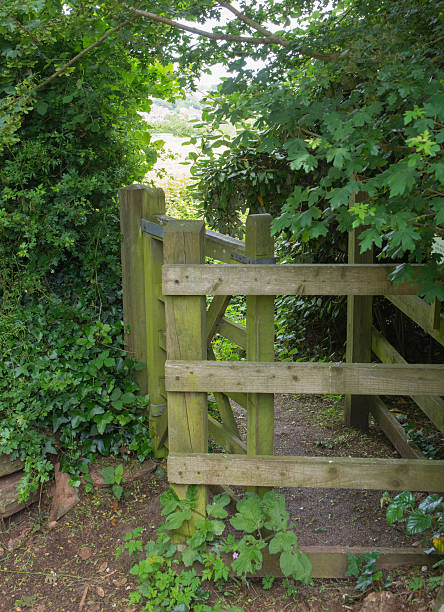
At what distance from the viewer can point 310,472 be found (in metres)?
2.79

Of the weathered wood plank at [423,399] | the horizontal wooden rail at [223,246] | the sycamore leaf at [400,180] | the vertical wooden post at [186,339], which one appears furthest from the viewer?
the weathered wood plank at [423,399]

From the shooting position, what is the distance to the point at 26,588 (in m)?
3.17

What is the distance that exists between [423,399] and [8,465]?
264 cm

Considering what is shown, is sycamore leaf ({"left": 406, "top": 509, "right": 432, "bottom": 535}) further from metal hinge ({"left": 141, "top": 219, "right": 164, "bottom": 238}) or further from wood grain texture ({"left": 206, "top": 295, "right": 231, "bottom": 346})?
metal hinge ({"left": 141, "top": 219, "right": 164, "bottom": 238})

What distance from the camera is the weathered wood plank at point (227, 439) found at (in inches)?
129

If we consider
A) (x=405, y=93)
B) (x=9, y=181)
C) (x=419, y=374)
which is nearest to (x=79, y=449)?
(x=9, y=181)

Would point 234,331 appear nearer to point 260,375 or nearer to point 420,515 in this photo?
point 260,375

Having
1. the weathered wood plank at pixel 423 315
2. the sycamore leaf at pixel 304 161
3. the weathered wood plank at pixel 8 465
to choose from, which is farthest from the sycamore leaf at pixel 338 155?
the weathered wood plank at pixel 8 465

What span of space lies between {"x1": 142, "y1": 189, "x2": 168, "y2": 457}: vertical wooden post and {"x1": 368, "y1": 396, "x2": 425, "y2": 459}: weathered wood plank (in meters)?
1.59

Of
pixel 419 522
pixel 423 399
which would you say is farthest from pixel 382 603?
pixel 423 399

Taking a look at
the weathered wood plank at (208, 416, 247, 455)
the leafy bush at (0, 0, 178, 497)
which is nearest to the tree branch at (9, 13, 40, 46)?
the leafy bush at (0, 0, 178, 497)

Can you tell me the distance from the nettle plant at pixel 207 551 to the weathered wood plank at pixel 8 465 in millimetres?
1091

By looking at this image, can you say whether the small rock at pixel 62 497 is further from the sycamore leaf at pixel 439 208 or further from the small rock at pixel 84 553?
the sycamore leaf at pixel 439 208

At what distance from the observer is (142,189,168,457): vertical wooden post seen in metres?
3.74
